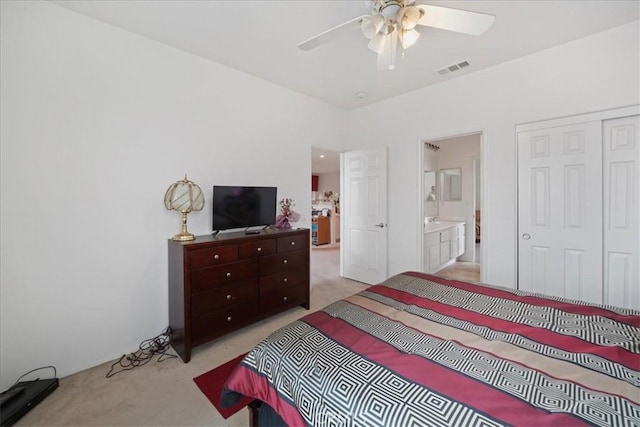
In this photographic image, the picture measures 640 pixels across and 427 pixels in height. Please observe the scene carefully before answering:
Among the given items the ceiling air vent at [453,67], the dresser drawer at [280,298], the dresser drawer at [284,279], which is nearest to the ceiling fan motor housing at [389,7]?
the ceiling air vent at [453,67]

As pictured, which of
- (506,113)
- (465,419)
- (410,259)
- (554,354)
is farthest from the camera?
(410,259)

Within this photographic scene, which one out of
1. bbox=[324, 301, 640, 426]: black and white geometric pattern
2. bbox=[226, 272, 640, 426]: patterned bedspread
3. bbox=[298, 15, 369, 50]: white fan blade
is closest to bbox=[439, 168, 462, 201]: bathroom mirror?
bbox=[226, 272, 640, 426]: patterned bedspread

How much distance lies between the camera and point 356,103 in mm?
3939

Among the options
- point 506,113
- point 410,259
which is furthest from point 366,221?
point 506,113

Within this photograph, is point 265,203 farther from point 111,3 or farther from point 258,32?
point 111,3

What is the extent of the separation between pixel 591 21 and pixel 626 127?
Result: 0.92 meters

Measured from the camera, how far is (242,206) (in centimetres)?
278

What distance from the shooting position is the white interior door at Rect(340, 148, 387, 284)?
386cm

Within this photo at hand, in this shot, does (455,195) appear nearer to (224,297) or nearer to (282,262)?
(282,262)

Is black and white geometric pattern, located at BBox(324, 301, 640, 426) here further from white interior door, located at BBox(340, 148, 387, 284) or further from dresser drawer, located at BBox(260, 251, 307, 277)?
white interior door, located at BBox(340, 148, 387, 284)

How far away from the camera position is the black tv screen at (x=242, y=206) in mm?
2592

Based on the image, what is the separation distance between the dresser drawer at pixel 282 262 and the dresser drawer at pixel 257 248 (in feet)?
0.23

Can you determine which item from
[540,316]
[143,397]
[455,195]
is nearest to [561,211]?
[540,316]

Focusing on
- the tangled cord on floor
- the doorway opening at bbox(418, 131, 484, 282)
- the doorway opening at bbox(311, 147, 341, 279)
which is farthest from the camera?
the doorway opening at bbox(311, 147, 341, 279)
